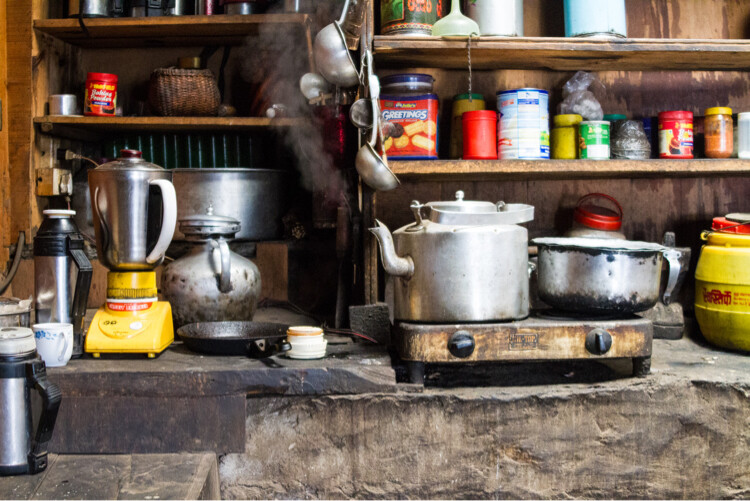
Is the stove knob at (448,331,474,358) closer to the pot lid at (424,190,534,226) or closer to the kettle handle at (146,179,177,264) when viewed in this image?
the pot lid at (424,190,534,226)

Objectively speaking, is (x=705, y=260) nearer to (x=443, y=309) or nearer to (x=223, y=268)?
(x=443, y=309)

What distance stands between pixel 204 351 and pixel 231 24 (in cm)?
151

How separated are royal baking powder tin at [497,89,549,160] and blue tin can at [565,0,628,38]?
0.25m

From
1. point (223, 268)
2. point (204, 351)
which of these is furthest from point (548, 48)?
point (204, 351)

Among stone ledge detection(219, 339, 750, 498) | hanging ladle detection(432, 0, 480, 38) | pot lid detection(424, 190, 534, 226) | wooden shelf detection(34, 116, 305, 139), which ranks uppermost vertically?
hanging ladle detection(432, 0, 480, 38)

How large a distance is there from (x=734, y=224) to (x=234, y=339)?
1.63m

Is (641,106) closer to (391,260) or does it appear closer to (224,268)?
(391,260)

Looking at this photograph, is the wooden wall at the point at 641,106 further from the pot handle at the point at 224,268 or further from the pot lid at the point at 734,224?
the pot handle at the point at 224,268

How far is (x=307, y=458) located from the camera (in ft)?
5.94

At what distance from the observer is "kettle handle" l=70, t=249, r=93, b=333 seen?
6.03 feet

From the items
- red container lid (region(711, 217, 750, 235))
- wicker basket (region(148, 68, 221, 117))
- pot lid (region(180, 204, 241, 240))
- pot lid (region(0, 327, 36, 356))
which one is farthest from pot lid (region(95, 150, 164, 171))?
red container lid (region(711, 217, 750, 235))

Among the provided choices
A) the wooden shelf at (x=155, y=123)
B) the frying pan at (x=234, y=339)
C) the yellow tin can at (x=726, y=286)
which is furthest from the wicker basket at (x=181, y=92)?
the yellow tin can at (x=726, y=286)

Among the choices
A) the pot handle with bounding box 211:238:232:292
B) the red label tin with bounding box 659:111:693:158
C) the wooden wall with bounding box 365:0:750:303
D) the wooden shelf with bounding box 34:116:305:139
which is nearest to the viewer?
the pot handle with bounding box 211:238:232:292

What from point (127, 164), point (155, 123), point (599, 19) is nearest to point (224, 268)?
point (127, 164)
